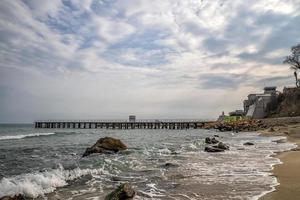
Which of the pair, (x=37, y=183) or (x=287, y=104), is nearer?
(x=37, y=183)

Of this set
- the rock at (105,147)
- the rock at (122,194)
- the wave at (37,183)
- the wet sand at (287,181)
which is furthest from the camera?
the rock at (105,147)

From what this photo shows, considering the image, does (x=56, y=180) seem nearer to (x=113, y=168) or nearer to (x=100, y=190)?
(x=100, y=190)

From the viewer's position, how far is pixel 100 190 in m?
10.3

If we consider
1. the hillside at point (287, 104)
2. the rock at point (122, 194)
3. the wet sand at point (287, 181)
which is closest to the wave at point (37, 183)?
the rock at point (122, 194)

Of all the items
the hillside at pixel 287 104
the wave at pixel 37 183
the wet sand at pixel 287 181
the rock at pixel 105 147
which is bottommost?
the wave at pixel 37 183

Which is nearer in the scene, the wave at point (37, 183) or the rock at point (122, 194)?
the rock at point (122, 194)

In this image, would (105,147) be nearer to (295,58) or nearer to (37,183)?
(37,183)

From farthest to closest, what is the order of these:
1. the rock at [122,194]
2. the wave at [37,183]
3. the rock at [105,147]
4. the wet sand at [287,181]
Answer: the rock at [105,147]
the wave at [37,183]
the rock at [122,194]
the wet sand at [287,181]

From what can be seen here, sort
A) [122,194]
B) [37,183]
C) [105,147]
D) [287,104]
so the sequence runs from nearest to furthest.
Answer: [122,194] → [37,183] → [105,147] → [287,104]

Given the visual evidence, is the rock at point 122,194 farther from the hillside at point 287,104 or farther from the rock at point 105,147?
the hillside at point 287,104

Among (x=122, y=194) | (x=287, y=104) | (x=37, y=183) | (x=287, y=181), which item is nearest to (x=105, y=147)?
(x=37, y=183)

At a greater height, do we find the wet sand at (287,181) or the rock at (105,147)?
the rock at (105,147)

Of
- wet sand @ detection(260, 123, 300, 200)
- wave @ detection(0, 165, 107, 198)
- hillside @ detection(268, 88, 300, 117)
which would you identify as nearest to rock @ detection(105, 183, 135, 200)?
wave @ detection(0, 165, 107, 198)

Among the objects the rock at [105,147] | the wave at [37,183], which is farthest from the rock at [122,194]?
the rock at [105,147]
